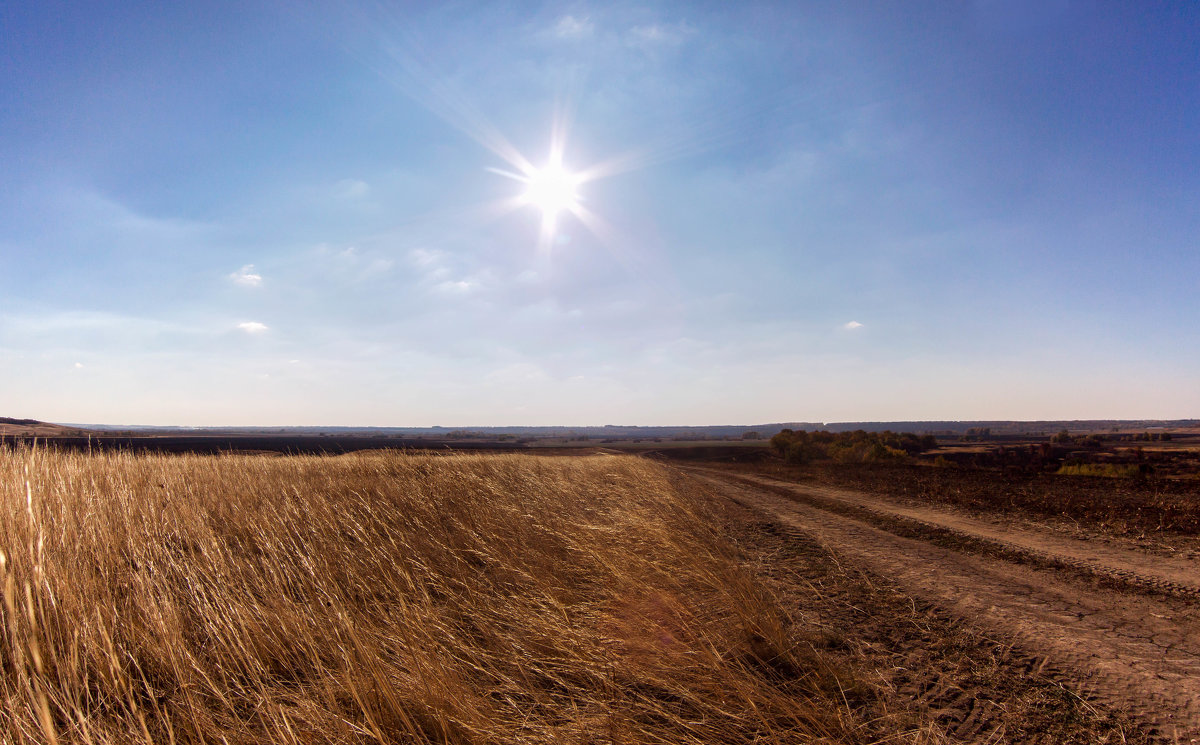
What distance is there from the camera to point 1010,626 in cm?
539

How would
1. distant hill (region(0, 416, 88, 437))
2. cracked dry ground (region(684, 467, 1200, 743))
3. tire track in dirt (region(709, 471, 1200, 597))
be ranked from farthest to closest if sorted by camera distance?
distant hill (region(0, 416, 88, 437)) → tire track in dirt (region(709, 471, 1200, 597)) → cracked dry ground (region(684, 467, 1200, 743))

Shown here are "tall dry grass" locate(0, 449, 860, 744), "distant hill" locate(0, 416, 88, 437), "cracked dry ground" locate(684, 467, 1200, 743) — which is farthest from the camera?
"distant hill" locate(0, 416, 88, 437)

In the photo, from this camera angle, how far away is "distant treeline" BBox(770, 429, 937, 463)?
1694 inches

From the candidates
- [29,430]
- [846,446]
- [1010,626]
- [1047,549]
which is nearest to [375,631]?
[1010,626]

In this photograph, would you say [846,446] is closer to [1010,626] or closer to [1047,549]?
[1047,549]

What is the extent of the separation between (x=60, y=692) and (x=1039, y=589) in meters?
10.3

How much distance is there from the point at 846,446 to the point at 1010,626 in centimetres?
4789

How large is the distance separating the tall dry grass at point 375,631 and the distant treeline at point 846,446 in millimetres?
42059

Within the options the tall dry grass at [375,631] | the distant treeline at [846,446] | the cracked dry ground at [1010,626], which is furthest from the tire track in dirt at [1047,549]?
the distant treeline at [846,446]

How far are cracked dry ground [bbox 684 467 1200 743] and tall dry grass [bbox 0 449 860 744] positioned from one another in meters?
0.85

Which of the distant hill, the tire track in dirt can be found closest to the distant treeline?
the tire track in dirt

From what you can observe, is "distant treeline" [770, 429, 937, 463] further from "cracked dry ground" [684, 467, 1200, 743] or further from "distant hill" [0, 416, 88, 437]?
"distant hill" [0, 416, 88, 437]

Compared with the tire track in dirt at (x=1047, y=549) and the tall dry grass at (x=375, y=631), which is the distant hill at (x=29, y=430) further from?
the tire track in dirt at (x=1047, y=549)

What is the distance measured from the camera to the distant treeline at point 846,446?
43.0m
